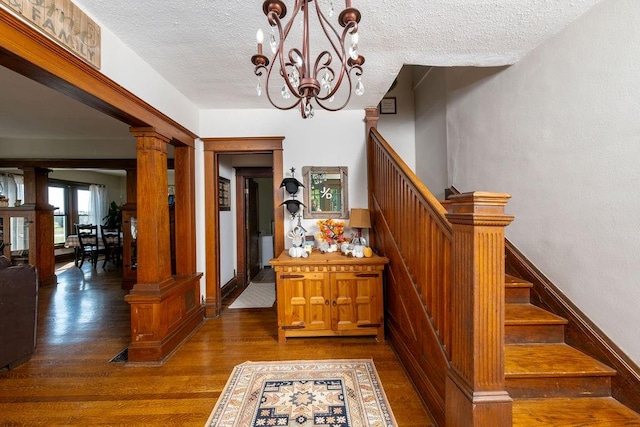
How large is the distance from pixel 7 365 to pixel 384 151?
3665 mm

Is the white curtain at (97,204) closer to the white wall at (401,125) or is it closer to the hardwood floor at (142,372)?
the hardwood floor at (142,372)

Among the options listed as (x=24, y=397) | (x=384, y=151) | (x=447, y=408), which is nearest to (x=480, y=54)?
(x=384, y=151)

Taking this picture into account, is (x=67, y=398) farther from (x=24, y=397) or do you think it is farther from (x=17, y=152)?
(x=17, y=152)

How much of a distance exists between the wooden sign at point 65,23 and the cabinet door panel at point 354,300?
7.91ft

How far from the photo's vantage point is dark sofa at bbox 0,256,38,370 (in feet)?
7.06

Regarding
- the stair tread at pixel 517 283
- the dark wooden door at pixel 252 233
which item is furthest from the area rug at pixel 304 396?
the dark wooden door at pixel 252 233

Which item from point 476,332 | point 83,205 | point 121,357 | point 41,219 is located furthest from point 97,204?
point 476,332

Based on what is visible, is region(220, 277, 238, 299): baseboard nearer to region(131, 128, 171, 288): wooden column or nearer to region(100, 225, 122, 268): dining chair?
region(131, 128, 171, 288): wooden column

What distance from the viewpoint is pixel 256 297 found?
3.99 meters

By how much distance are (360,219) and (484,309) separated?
5.83ft

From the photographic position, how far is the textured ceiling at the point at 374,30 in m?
1.60

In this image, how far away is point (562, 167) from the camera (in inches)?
75.6

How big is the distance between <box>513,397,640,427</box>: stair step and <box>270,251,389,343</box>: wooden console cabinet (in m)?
1.23

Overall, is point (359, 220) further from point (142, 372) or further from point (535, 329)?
point (142, 372)
